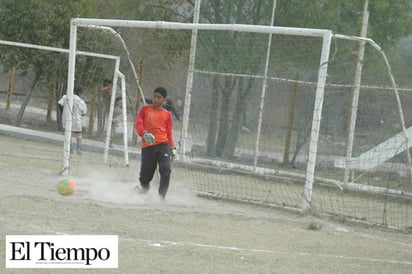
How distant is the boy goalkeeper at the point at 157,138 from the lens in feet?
39.8

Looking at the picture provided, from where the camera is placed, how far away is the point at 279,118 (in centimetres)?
1834

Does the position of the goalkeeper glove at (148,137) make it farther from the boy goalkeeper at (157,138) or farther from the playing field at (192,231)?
the playing field at (192,231)

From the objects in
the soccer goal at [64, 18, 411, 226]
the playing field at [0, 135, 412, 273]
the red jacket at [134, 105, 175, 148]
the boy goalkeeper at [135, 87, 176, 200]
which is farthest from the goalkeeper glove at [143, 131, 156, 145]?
the soccer goal at [64, 18, 411, 226]

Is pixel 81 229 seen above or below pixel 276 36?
below

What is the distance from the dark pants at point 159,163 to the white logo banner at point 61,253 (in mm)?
4558

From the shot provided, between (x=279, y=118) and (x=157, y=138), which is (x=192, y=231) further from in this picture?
(x=279, y=118)

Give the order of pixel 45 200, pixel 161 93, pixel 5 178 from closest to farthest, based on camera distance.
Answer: pixel 45 200
pixel 161 93
pixel 5 178

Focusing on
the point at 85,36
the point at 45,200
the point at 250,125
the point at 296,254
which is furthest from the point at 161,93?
the point at 85,36

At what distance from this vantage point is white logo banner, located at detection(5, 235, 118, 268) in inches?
279

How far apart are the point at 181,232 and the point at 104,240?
75.2 inches

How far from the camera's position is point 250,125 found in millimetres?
18062

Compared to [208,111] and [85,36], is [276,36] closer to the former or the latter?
[208,111]

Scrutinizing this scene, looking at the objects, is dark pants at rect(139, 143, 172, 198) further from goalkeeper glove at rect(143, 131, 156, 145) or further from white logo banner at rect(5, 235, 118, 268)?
white logo banner at rect(5, 235, 118, 268)

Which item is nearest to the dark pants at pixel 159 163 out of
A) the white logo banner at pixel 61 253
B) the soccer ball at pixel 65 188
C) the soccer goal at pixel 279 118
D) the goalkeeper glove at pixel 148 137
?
the goalkeeper glove at pixel 148 137
